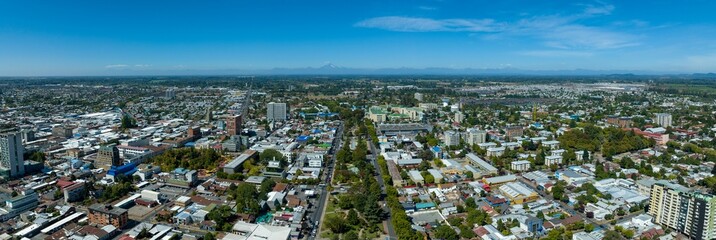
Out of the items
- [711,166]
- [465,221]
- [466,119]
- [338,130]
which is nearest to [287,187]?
[465,221]

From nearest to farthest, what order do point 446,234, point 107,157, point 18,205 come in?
1. point 446,234
2. point 18,205
3. point 107,157

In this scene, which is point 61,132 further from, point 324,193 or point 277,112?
point 324,193

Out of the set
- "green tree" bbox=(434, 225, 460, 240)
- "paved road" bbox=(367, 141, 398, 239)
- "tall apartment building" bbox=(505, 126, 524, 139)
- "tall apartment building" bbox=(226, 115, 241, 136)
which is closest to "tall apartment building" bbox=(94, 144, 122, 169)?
"tall apartment building" bbox=(226, 115, 241, 136)

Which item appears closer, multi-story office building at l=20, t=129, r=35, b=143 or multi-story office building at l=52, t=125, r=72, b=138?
multi-story office building at l=20, t=129, r=35, b=143

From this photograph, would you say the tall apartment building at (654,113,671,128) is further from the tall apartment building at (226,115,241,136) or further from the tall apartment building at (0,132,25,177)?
the tall apartment building at (0,132,25,177)

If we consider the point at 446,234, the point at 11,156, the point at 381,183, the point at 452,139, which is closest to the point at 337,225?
the point at 446,234

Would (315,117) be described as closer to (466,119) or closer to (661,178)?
(466,119)
